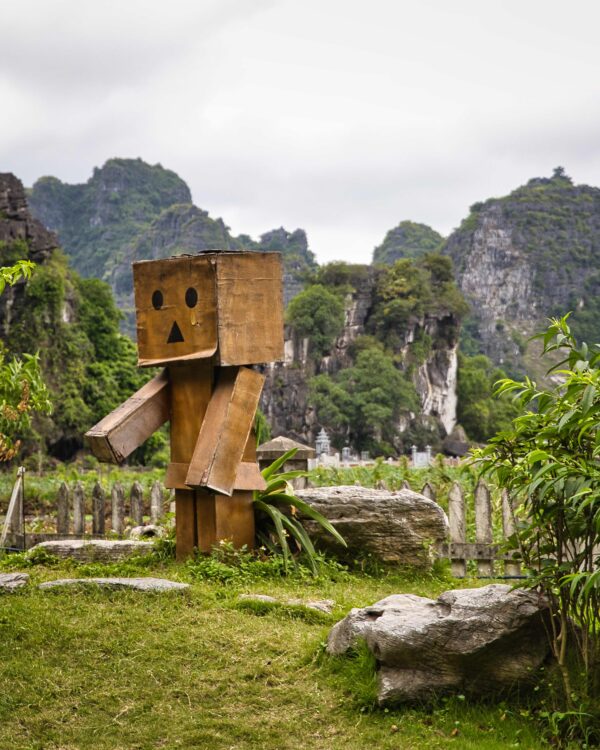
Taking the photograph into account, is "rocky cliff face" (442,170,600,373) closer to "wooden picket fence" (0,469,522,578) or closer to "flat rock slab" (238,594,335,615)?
"wooden picket fence" (0,469,522,578)

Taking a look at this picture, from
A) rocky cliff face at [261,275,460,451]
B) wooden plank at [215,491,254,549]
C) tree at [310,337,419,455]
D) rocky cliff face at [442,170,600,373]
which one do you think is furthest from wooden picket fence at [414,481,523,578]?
rocky cliff face at [442,170,600,373]

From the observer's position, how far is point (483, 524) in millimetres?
8180

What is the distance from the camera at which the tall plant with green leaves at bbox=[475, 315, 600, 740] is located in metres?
3.45

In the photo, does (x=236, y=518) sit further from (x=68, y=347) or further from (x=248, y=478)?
(x=68, y=347)

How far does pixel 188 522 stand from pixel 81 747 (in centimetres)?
259

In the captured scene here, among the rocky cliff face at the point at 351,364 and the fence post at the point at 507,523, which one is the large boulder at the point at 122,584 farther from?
the rocky cliff face at the point at 351,364

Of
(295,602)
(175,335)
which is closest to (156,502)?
(175,335)

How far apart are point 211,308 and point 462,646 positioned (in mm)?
2863

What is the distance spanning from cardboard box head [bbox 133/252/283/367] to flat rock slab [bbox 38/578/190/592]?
1.43 m

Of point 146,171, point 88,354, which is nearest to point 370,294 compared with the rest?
point 88,354

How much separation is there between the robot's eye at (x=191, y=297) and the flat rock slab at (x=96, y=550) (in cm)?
176

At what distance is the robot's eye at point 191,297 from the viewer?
5.97m

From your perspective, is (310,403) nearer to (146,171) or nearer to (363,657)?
(363,657)

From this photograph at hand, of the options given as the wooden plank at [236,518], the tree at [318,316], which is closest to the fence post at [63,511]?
the wooden plank at [236,518]
